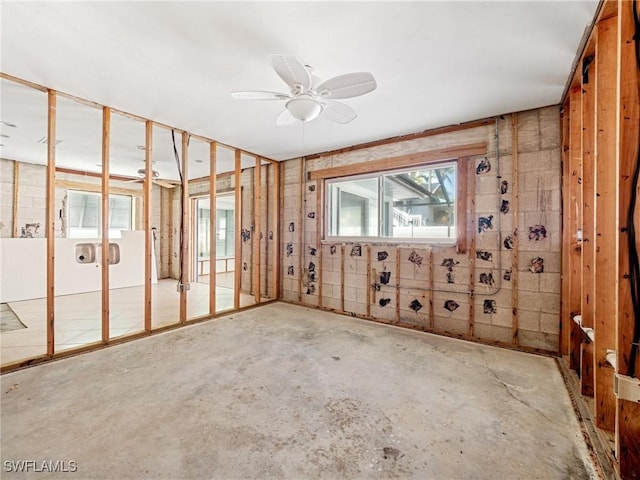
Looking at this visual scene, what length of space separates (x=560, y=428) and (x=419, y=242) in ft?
7.75

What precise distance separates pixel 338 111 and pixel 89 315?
4515 millimetres

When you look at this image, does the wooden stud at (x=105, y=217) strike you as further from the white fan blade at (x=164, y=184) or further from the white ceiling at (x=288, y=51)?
the white fan blade at (x=164, y=184)

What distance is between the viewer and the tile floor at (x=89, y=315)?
3.02 metres

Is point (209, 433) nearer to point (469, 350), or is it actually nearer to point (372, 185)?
point (469, 350)

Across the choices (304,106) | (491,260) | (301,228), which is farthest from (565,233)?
(301,228)

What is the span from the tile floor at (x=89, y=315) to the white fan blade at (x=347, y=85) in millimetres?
3540

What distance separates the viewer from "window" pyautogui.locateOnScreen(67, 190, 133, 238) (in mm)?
6258

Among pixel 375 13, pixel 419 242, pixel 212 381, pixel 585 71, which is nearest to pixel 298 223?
pixel 419 242

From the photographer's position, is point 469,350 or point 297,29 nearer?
point 297,29

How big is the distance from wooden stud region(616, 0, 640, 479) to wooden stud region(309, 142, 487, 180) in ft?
6.42

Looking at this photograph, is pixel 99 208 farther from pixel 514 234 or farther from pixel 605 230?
pixel 605 230

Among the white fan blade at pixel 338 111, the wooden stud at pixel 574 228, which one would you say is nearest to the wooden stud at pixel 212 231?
the white fan blade at pixel 338 111

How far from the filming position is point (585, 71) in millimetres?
2189

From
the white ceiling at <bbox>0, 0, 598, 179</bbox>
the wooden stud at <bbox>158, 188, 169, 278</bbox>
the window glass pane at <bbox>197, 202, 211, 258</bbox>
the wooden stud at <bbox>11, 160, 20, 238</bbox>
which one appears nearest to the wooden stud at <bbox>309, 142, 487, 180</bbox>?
the white ceiling at <bbox>0, 0, 598, 179</bbox>
